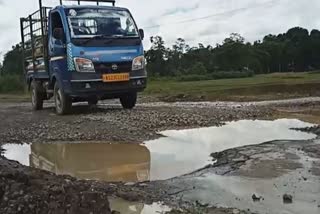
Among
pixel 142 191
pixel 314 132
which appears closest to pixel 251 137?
pixel 314 132

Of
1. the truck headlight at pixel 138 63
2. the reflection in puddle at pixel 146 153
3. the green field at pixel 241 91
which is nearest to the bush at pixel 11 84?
the green field at pixel 241 91

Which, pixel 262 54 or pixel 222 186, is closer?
pixel 222 186

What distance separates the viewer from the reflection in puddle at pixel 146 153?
6.89 meters

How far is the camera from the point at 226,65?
71.7m

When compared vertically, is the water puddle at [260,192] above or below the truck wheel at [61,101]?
below

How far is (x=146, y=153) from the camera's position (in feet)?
26.3

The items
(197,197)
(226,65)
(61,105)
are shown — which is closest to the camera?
(197,197)

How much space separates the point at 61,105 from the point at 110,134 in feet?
13.7

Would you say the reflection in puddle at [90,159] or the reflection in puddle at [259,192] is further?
the reflection in puddle at [90,159]

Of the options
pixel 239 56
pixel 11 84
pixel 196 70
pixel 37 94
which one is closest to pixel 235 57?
pixel 239 56

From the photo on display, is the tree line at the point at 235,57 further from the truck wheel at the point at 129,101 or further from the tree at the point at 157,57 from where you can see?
the truck wheel at the point at 129,101

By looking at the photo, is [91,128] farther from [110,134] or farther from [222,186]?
[222,186]

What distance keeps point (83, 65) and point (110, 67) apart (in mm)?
684

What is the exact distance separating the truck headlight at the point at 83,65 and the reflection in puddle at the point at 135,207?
289 inches
